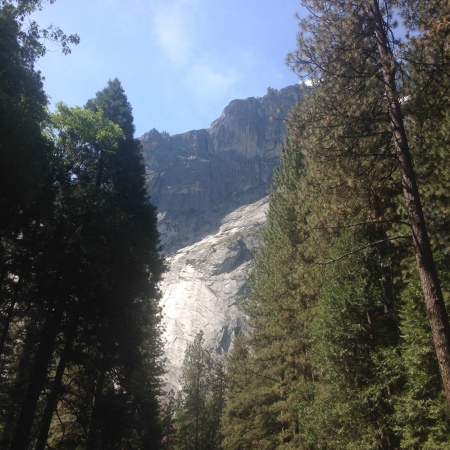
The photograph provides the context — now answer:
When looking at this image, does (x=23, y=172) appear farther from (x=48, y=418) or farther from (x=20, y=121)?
(x=48, y=418)

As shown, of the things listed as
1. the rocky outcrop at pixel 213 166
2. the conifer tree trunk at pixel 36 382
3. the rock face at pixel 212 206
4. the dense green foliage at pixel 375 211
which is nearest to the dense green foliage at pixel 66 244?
the conifer tree trunk at pixel 36 382

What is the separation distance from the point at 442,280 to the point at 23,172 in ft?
35.8

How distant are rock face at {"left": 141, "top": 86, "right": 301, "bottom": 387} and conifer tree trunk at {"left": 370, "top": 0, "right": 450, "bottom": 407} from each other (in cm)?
7099

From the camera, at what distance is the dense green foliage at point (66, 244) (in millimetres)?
10133

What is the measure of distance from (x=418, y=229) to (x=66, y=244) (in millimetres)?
10091

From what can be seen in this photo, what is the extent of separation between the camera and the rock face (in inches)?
3314

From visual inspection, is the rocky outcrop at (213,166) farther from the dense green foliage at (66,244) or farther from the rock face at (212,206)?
the dense green foliage at (66,244)

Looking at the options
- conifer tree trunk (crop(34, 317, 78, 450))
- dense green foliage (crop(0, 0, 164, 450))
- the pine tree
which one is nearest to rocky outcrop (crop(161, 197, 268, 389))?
the pine tree

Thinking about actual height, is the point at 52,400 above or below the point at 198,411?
below

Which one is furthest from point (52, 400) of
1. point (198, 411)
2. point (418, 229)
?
point (198, 411)

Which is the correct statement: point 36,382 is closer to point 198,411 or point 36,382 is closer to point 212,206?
point 198,411

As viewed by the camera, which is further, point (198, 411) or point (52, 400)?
point (198, 411)

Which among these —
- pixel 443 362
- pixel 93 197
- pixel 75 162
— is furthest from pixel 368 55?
pixel 75 162

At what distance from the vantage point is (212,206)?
486ft
